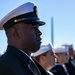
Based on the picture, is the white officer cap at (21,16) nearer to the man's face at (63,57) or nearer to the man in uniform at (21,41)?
the man in uniform at (21,41)

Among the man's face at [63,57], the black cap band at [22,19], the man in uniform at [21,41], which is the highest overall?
the black cap band at [22,19]

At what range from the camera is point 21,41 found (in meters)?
3.61

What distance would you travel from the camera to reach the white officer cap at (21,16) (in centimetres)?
373

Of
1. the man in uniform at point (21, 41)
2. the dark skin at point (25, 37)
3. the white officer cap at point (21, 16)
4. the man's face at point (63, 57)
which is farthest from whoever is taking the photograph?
the man's face at point (63, 57)

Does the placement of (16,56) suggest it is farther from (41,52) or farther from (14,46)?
(41,52)

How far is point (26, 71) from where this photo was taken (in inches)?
137

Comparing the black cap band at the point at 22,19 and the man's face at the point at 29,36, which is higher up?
the black cap band at the point at 22,19

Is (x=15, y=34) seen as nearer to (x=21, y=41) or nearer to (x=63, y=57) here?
(x=21, y=41)

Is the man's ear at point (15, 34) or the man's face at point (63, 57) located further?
the man's face at point (63, 57)

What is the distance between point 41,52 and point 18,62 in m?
3.09

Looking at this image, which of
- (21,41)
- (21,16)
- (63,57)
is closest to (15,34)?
(21,41)

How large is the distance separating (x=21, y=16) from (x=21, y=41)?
304 millimetres

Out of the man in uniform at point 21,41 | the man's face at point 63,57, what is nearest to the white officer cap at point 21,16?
the man in uniform at point 21,41

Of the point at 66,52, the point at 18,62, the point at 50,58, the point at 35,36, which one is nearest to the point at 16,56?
the point at 18,62
